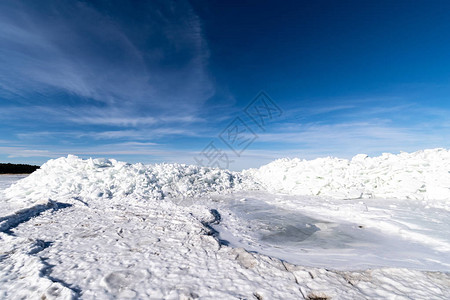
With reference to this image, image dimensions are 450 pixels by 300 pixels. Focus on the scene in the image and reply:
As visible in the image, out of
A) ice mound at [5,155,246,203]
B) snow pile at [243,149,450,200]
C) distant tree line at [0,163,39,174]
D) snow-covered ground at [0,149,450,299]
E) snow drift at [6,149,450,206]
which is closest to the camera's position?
snow-covered ground at [0,149,450,299]

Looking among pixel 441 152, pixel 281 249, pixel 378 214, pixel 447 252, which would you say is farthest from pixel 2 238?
pixel 441 152

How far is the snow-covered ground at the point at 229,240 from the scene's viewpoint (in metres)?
A: 1.99

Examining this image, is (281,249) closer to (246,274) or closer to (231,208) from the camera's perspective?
(246,274)

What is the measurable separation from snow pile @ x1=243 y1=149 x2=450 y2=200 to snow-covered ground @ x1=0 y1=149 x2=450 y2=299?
5 centimetres

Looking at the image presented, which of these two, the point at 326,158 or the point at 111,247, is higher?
the point at 326,158

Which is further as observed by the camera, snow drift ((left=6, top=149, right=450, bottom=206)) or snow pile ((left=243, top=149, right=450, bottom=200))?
snow drift ((left=6, top=149, right=450, bottom=206))

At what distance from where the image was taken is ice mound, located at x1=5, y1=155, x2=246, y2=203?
696 cm

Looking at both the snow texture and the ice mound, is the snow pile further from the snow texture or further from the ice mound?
the ice mound

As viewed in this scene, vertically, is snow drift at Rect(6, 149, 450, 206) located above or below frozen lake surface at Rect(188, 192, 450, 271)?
above

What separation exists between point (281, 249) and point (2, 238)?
13.7 feet

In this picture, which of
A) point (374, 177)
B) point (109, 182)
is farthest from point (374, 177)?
point (109, 182)

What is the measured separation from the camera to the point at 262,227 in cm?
425

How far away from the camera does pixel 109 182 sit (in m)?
7.68

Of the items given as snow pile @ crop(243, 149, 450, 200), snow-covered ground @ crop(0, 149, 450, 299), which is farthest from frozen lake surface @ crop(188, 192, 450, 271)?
snow pile @ crop(243, 149, 450, 200)
